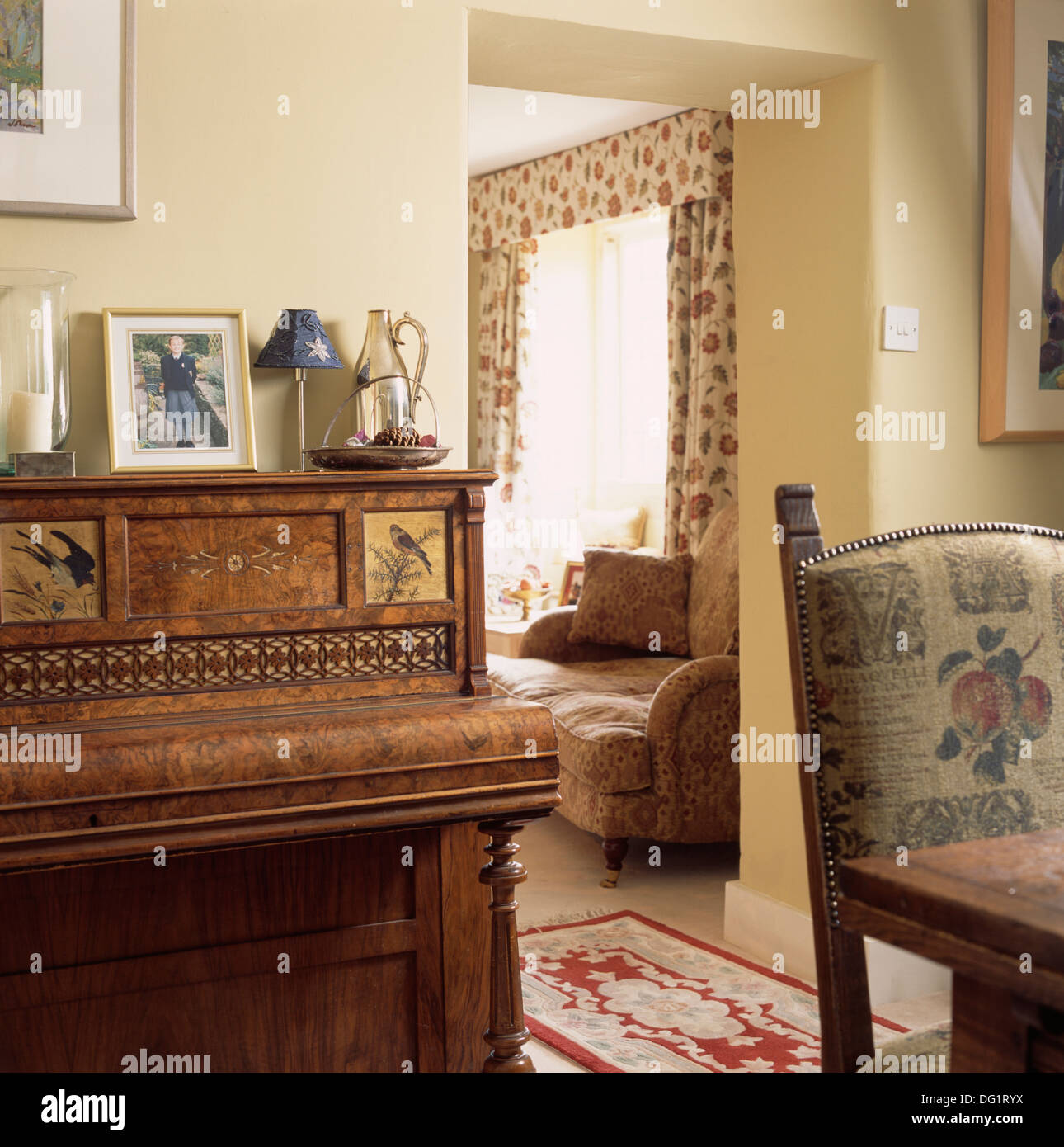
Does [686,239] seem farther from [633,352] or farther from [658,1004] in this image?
[658,1004]

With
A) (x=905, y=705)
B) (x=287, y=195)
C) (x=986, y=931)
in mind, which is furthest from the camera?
(x=287, y=195)

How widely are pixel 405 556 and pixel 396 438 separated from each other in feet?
0.71

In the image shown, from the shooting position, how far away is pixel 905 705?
1.32 metres

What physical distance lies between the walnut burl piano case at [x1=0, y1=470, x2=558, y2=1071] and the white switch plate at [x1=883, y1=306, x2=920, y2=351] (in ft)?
4.20

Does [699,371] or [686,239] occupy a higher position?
[686,239]

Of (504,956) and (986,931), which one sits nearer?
(986,931)

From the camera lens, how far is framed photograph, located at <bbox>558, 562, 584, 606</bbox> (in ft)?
20.2

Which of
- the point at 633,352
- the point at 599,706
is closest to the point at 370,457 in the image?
the point at 599,706

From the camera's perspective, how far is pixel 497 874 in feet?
6.72

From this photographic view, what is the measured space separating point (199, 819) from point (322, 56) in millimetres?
1476

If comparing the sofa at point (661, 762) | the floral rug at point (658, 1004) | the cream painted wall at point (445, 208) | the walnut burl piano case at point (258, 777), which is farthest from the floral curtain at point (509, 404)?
the walnut burl piano case at point (258, 777)
